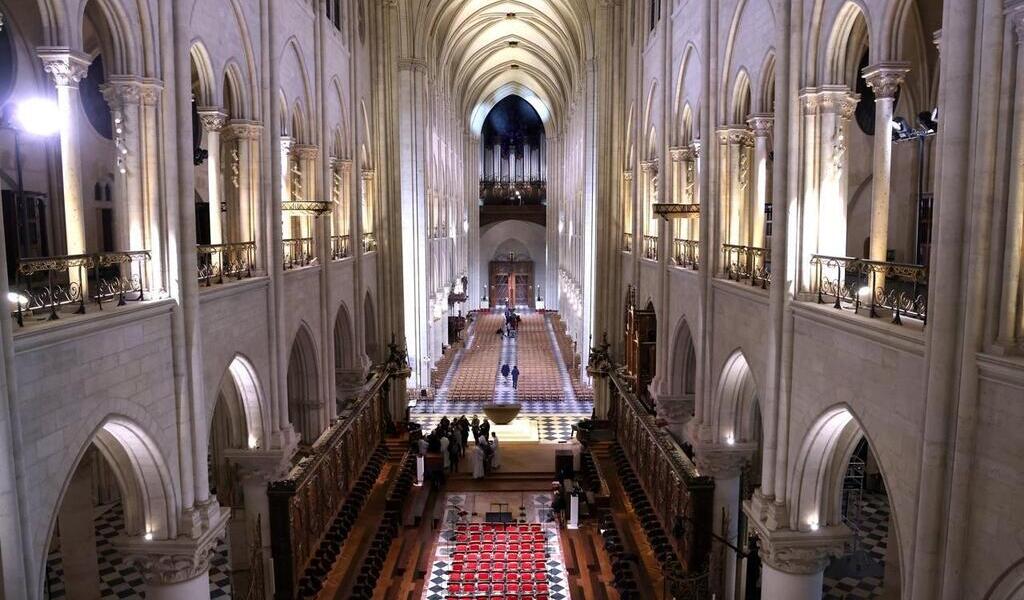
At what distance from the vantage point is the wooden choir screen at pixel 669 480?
12.5 metres

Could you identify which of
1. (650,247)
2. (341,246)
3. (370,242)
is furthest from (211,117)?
(650,247)

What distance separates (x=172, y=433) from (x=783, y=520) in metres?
7.38

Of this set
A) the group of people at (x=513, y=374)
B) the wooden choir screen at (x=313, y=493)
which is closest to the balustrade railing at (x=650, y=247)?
the wooden choir screen at (x=313, y=493)

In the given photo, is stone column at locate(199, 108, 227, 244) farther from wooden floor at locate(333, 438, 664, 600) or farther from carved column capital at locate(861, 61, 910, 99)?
carved column capital at locate(861, 61, 910, 99)

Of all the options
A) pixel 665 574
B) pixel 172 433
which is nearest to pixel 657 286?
pixel 665 574

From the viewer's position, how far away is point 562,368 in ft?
109

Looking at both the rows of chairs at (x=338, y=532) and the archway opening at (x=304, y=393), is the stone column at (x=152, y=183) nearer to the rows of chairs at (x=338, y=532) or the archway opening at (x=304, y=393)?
the rows of chairs at (x=338, y=532)

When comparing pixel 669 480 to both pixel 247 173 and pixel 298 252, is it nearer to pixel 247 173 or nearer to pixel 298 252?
pixel 298 252

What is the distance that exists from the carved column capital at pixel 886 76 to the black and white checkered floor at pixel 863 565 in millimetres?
8983

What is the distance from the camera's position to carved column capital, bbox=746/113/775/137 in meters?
10.9

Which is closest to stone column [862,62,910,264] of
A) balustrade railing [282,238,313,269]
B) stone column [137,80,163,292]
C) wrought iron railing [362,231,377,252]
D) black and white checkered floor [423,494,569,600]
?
stone column [137,80,163,292]

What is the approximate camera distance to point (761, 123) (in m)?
11.0

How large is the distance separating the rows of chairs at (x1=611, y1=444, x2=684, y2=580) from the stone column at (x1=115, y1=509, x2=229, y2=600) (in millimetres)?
7061

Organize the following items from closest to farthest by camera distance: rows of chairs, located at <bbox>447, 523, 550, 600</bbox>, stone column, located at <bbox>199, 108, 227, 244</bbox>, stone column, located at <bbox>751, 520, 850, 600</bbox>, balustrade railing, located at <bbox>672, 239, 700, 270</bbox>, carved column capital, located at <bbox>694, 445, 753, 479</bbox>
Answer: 1. stone column, located at <bbox>751, 520, 850, 600</bbox>
2. stone column, located at <bbox>199, 108, 227, 244</bbox>
3. carved column capital, located at <bbox>694, 445, 753, 479</bbox>
4. rows of chairs, located at <bbox>447, 523, 550, 600</bbox>
5. balustrade railing, located at <bbox>672, 239, 700, 270</bbox>
